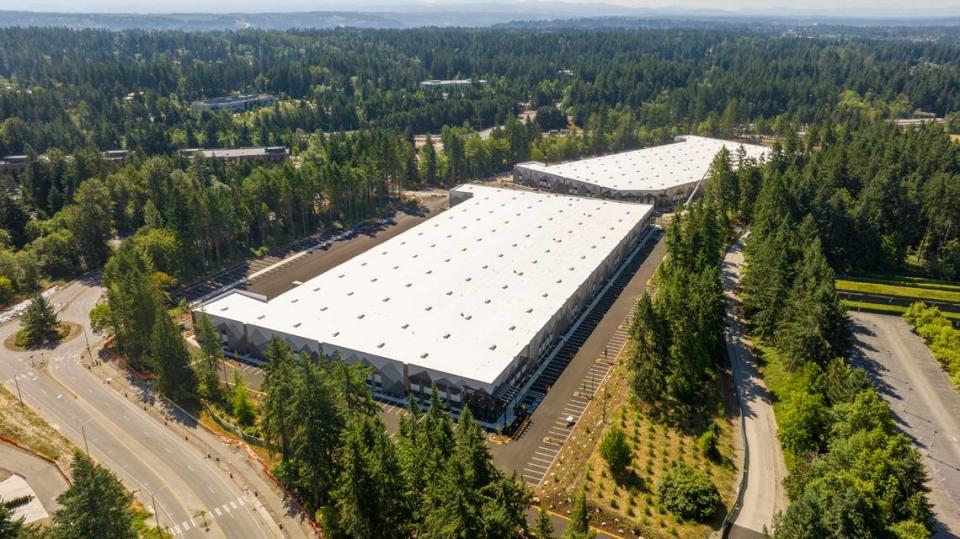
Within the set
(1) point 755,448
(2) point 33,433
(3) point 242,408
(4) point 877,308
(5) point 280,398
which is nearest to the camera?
(5) point 280,398

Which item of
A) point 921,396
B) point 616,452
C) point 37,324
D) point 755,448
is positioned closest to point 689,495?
point 616,452

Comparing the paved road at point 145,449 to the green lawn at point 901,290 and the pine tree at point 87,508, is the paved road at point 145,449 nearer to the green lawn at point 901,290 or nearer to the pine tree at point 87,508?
the pine tree at point 87,508

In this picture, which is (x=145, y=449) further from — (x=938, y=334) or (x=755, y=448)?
(x=938, y=334)

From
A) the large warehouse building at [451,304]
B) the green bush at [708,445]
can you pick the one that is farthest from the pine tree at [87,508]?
the green bush at [708,445]

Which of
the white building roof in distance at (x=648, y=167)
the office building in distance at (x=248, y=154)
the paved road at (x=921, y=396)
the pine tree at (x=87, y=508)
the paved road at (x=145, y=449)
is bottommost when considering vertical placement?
the paved road at (x=145, y=449)

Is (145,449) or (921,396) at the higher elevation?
(921,396)
